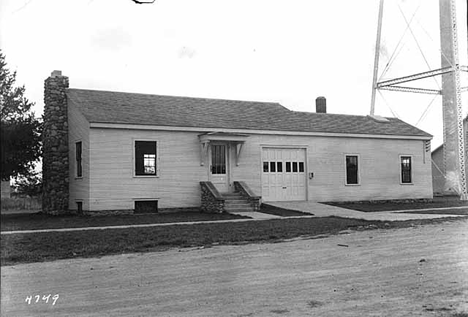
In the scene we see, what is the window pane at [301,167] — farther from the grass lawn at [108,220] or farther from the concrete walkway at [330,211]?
the grass lawn at [108,220]

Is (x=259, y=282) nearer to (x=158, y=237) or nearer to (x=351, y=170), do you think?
(x=158, y=237)

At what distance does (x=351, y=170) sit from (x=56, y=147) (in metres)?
12.1

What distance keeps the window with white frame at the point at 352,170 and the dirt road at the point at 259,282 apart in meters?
13.8

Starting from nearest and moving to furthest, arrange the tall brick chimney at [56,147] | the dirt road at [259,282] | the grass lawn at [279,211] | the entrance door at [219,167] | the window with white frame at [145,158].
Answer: the dirt road at [259,282] < the grass lawn at [279,211] < the window with white frame at [145,158] < the tall brick chimney at [56,147] < the entrance door at [219,167]

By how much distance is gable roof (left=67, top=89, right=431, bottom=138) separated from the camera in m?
20.5

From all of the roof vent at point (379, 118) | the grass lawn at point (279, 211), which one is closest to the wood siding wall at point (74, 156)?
the grass lawn at point (279, 211)

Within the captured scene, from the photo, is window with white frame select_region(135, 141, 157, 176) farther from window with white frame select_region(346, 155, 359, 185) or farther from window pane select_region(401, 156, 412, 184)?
window pane select_region(401, 156, 412, 184)

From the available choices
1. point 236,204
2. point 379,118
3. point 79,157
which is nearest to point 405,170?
point 379,118

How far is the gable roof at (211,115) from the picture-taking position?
20.5m

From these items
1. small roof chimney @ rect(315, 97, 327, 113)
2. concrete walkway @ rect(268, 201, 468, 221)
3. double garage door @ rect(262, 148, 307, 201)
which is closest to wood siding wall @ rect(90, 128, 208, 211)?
double garage door @ rect(262, 148, 307, 201)

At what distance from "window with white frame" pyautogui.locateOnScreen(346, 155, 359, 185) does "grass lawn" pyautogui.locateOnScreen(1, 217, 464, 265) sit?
8.91m

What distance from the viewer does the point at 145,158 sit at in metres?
20.2

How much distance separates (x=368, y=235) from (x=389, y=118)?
684 inches

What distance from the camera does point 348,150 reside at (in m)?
24.8
